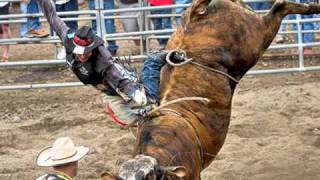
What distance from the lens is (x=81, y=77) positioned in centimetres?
512

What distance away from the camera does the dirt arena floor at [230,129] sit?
6.86 m

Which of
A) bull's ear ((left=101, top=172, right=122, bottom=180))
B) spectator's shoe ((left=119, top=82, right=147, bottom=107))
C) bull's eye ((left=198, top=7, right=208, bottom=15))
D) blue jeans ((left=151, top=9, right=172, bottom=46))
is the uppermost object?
bull's eye ((left=198, top=7, right=208, bottom=15))

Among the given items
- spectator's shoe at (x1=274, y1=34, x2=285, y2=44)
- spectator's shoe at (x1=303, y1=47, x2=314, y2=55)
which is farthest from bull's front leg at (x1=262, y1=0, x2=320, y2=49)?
spectator's shoe at (x1=274, y1=34, x2=285, y2=44)

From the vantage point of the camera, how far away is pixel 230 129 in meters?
7.81

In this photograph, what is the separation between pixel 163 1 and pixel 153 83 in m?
5.02

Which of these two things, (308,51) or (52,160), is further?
(308,51)

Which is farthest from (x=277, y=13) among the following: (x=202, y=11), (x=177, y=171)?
(x=177, y=171)

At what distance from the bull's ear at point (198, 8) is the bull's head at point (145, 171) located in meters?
1.82

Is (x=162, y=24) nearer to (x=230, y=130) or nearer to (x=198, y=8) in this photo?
(x=230, y=130)

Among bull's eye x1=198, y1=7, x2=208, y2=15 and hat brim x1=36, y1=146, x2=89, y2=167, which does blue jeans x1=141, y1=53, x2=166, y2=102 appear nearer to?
bull's eye x1=198, y1=7, x2=208, y2=15

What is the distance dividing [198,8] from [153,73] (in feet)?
2.09

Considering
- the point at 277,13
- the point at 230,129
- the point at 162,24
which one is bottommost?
the point at 230,129

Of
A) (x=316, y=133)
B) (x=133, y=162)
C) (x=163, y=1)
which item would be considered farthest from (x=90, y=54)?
(x=163, y=1)

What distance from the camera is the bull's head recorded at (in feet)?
12.0
